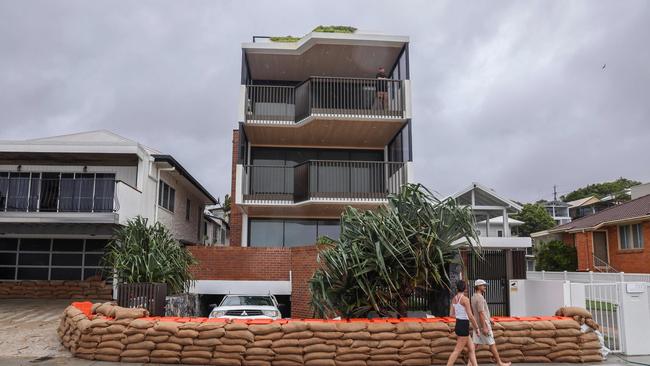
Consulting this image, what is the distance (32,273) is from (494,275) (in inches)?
625

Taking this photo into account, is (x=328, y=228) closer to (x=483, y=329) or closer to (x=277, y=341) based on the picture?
(x=277, y=341)

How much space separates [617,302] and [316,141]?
38.8 ft

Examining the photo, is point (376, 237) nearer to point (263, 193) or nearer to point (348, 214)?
point (348, 214)

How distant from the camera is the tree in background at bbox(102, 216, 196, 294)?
1179 centimetres

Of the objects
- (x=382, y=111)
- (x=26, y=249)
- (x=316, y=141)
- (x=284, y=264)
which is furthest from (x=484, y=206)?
(x=26, y=249)

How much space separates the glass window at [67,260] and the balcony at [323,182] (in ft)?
21.9

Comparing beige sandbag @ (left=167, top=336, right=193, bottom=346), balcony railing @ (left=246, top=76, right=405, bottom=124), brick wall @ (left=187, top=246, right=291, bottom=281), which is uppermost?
balcony railing @ (left=246, top=76, right=405, bottom=124)

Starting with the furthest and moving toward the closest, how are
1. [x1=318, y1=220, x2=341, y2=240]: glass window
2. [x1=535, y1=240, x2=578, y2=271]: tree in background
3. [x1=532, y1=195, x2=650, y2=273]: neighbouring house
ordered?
[x1=535, y1=240, x2=578, y2=271]: tree in background, [x1=532, y1=195, x2=650, y2=273]: neighbouring house, [x1=318, y1=220, x2=341, y2=240]: glass window

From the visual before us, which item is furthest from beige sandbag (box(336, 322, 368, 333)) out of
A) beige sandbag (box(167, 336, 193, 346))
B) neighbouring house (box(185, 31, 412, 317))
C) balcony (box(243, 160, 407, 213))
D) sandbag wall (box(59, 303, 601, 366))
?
balcony (box(243, 160, 407, 213))

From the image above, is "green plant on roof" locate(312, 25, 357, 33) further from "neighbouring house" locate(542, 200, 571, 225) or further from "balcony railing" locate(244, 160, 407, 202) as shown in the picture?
"neighbouring house" locate(542, 200, 571, 225)

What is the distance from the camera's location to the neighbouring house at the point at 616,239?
2278cm

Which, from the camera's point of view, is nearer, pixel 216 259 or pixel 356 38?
pixel 216 259

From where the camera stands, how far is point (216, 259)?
1592cm

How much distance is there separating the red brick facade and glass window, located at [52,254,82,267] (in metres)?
23.2
